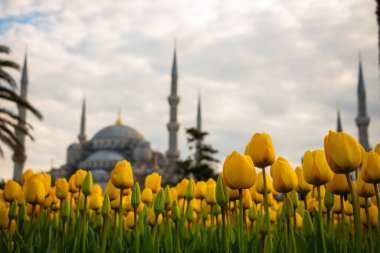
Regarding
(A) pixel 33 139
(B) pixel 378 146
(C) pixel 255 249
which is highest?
(A) pixel 33 139

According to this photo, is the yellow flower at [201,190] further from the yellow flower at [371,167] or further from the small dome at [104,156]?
the small dome at [104,156]

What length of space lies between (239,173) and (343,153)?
13.8 inches

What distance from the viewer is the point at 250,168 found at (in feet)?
4.99

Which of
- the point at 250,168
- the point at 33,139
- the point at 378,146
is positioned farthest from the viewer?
the point at 33,139

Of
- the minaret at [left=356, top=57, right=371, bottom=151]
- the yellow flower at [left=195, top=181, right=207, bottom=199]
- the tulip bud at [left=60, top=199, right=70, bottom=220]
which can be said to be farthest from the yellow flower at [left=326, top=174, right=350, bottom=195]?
the minaret at [left=356, top=57, right=371, bottom=151]

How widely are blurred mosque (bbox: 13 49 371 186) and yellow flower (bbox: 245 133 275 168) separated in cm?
3246

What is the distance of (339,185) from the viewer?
1.71 metres

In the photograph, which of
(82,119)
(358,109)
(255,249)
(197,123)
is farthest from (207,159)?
(255,249)

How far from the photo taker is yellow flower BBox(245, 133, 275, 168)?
5.43 ft

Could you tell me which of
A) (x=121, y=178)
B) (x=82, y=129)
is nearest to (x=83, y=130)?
(x=82, y=129)

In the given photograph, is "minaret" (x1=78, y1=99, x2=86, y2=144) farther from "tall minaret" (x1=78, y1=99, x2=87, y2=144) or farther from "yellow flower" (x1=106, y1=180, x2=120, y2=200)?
"yellow flower" (x1=106, y1=180, x2=120, y2=200)

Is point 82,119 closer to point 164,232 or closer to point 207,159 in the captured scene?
point 207,159

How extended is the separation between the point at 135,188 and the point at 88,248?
0.34m

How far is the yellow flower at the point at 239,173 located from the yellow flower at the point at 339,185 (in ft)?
1.26
